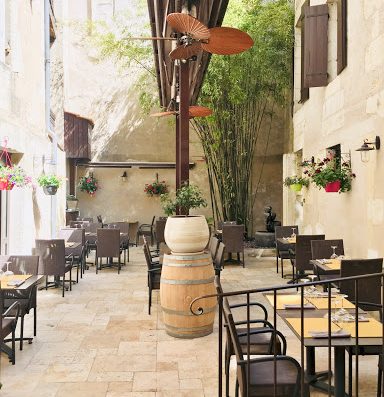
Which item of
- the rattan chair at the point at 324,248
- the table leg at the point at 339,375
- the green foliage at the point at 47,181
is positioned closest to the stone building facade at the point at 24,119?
the green foliage at the point at 47,181

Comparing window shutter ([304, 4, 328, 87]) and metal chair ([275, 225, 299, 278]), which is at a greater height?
window shutter ([304, 4, 328, 87])

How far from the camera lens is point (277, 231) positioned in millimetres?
8273

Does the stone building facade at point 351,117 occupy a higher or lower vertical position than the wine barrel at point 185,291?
higher

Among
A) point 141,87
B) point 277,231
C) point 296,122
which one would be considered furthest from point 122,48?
point 277,231

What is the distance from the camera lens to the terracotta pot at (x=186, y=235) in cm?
449

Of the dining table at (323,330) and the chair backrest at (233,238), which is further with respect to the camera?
the chair backrest at (233,238)

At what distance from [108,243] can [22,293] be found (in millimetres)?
3911

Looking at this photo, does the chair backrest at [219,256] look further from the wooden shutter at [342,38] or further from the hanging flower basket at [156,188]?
the hanging flower basket at [156,188]

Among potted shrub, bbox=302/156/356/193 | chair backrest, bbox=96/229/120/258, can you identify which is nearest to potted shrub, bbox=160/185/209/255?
potted shrub, bbox=302/156/356/193

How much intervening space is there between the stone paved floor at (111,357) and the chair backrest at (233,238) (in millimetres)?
2788

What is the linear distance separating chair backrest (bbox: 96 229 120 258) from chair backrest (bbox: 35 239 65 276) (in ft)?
5.80

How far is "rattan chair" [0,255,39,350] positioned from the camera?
4207mm

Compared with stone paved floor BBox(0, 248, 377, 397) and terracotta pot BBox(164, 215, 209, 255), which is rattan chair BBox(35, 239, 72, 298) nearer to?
stone paved floor BBox(0, 248, 377, 397)

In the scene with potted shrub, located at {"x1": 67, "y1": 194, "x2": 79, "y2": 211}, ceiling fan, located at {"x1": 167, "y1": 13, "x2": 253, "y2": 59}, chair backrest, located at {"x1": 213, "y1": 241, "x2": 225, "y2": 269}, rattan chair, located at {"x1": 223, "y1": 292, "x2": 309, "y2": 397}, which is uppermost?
ceiling fan, located at {"x1": 167, "y1": 13, "x2": 253, "y2": 59}
